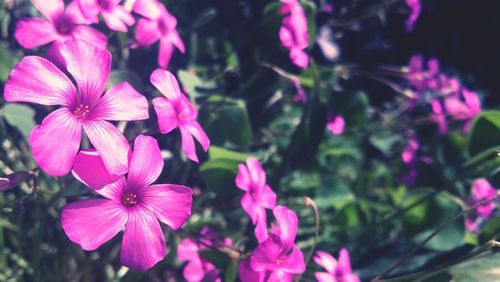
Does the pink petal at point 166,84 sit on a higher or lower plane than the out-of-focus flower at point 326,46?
higher

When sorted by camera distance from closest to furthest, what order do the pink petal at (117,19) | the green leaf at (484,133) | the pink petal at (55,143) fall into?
the pink petal at (55,143)
the pink petal at (117,19)
the green leaf at (484,133)

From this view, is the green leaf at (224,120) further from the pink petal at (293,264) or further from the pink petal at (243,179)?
the pink petal at (293,264)

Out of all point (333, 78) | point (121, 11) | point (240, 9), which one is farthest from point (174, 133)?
point (333, 78)

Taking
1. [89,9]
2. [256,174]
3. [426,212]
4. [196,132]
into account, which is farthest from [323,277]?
[89,9]

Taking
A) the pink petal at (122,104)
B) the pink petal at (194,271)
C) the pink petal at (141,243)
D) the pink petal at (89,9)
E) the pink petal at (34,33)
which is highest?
the pink petal at (89,9)

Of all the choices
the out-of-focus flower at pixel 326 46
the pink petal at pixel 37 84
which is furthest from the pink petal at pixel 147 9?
the out-of-focus flower at pixel 326 46

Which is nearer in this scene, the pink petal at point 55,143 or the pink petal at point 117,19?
the pink petal at point 55,143

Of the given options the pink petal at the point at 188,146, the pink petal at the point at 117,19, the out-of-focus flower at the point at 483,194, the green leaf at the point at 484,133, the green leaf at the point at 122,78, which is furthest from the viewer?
the out-of-focus flower at the point at 483,194

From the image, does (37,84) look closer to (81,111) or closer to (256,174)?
(81,111)
